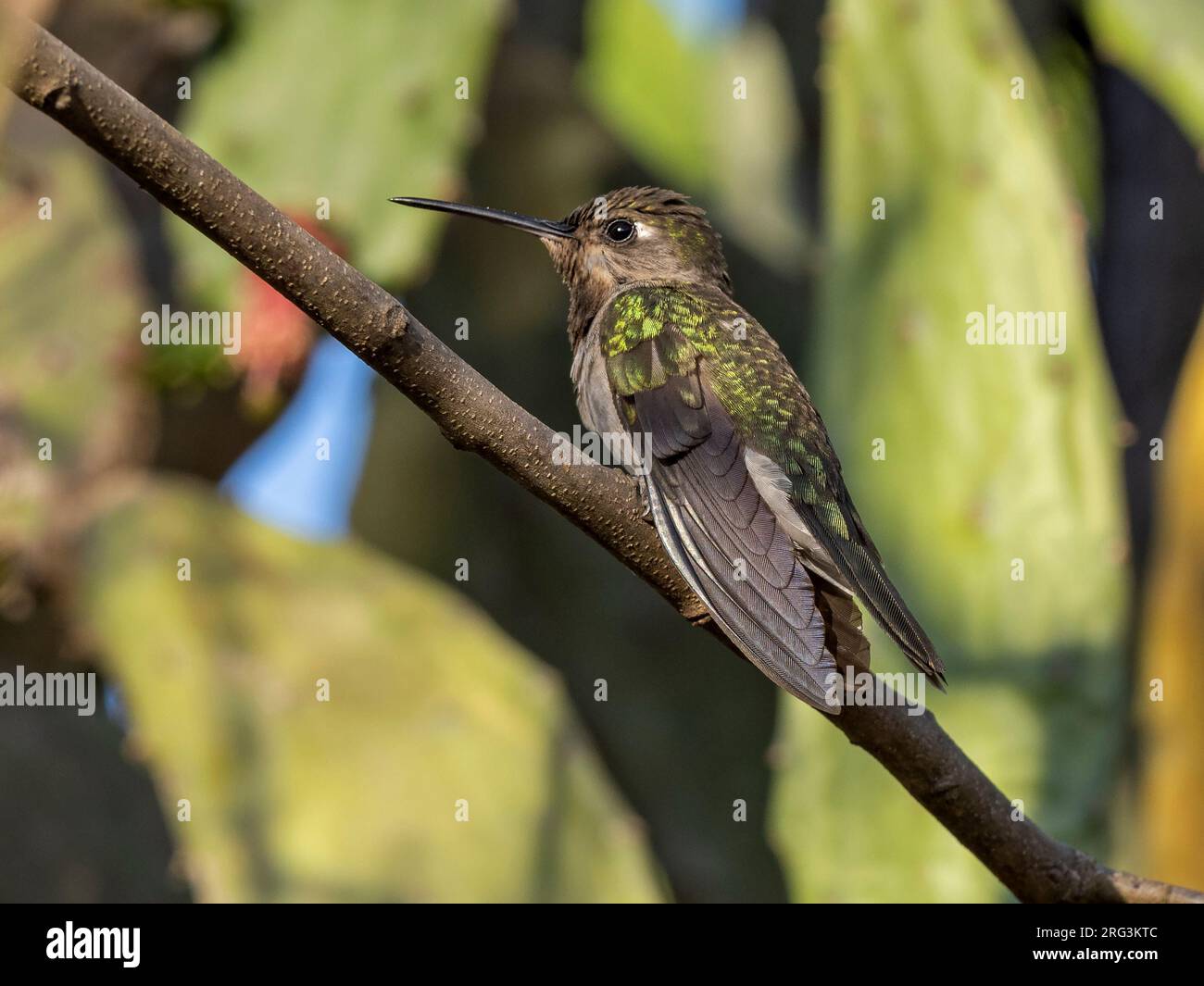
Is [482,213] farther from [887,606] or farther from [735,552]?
[887,606]

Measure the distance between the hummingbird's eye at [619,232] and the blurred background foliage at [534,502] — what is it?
382mm

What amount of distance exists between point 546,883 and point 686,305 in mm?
1250

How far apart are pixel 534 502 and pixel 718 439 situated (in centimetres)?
158

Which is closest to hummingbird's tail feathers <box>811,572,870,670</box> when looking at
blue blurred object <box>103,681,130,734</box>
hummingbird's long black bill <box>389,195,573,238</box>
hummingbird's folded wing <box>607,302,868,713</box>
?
hummingbird's folded wing <box>607,302,868,713</box>

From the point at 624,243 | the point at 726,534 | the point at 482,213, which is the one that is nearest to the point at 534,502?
the point at 624,243

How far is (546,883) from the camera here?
3279 mm

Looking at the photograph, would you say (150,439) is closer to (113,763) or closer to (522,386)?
(113,763)

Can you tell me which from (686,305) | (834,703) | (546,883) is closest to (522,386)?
(686,305)

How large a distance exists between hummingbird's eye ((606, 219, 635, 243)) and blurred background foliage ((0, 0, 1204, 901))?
38cm

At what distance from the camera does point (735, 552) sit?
8.04 feet

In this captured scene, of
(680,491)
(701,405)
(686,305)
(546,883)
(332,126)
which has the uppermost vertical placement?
(332,126)

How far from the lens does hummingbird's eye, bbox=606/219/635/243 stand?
3.42 m

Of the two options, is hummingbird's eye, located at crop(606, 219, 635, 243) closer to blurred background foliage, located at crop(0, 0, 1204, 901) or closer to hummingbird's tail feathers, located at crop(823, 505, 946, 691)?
blurred background foliage, located at crop(0, 0, 1204, 901)

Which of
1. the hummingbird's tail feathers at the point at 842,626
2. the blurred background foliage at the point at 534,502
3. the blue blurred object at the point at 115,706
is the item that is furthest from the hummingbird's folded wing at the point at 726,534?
the blue blurred object at the point at 115,706
